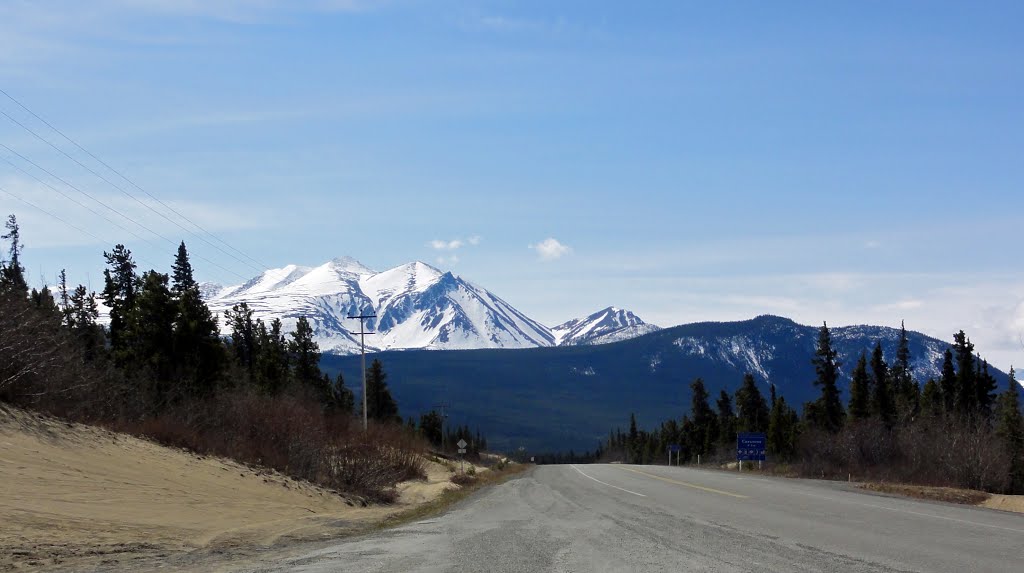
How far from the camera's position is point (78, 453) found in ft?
80.0

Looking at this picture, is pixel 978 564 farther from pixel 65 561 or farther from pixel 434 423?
pixel 434 423

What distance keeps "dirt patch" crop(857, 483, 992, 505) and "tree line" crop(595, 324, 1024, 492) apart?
15.3 ft

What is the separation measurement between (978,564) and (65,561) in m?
13.9

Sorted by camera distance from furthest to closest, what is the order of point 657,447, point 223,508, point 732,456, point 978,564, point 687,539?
point 657,447, point 732,456, point 223,508, point 687,539, point 978,564

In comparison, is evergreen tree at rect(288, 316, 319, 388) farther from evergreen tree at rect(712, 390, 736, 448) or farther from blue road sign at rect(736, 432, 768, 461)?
evergreen tree at rect(712, 390, 736, 448)

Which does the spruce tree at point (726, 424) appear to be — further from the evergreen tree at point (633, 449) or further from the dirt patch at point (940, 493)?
the dirt patch at point (940, 493)

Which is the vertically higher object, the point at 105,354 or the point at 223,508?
the point at 105,354

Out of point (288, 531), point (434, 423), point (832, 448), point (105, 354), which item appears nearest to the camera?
point (288, 531)

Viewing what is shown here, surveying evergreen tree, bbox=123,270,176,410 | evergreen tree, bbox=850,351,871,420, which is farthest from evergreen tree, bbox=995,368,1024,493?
evergreen tree, bbox=123,270,176,410

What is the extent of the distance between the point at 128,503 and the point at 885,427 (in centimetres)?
6083

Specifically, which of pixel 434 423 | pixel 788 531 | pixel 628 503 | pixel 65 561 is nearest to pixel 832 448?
pixel 628 503

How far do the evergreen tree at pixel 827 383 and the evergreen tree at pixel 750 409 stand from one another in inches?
899

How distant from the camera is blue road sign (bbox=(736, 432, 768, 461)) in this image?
217 feet

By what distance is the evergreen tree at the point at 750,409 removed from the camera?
119m
